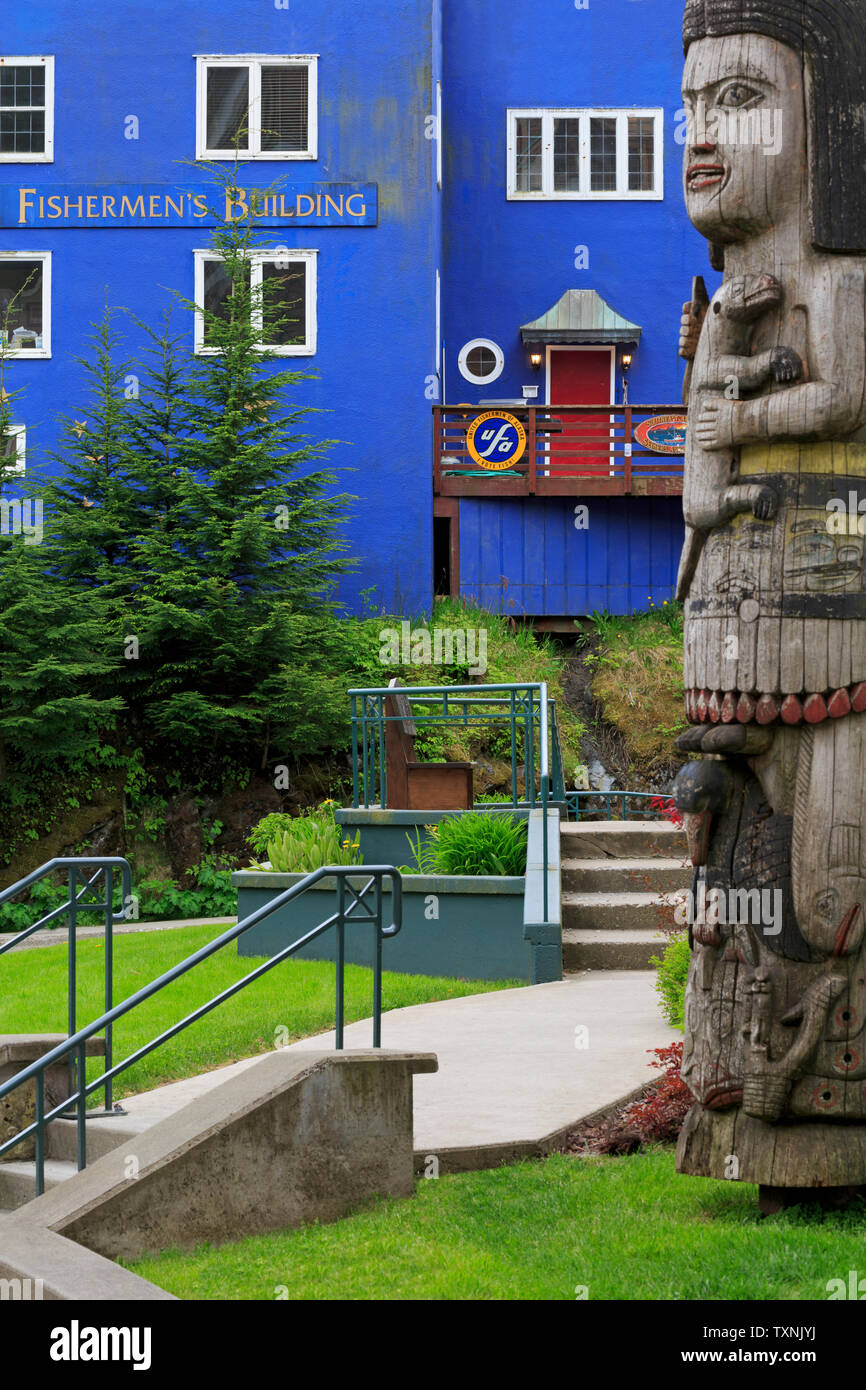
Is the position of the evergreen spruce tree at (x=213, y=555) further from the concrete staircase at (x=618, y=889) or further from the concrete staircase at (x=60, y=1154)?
the concrete staircase at (x=60, y=1154)

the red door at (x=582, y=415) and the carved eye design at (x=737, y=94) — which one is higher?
the red door at (x=582, y=415)

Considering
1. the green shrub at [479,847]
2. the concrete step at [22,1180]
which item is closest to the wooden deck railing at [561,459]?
the green shrub at [479,847]

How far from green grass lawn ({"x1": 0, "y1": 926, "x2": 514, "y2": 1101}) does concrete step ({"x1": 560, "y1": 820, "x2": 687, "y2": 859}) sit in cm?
237

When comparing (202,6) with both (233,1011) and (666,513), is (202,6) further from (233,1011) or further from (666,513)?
(233,1011)

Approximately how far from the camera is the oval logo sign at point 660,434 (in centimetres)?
2045

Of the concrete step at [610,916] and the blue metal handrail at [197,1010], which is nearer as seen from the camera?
the blue metal handrail at [197,1010]

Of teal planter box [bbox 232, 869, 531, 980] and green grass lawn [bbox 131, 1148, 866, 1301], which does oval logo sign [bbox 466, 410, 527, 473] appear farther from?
green grass lawn [bbox 131, 1148, 866, 1301]

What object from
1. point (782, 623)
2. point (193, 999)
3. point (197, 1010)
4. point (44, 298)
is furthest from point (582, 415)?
point (782, 623)

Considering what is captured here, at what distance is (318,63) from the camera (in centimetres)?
2128

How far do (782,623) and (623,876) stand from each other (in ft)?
23.9

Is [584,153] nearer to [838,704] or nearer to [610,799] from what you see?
[610,799]

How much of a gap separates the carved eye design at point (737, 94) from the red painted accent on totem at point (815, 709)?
6.94 ft

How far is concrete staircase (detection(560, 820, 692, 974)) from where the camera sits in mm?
11180
